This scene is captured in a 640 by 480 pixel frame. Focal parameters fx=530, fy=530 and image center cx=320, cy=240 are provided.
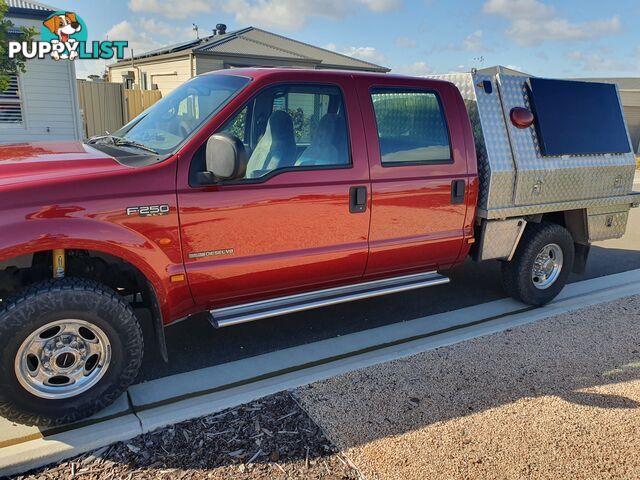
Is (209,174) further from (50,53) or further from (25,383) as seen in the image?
(50,53)

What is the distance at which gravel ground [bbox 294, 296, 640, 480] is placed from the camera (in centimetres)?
275

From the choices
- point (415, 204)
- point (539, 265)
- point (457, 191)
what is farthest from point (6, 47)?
point (539, 265)

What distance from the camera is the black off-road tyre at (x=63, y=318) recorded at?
2.75 metres

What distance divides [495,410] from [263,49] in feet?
57.2

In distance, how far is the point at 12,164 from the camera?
3039mm

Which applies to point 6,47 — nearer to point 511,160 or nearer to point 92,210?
point 92,210

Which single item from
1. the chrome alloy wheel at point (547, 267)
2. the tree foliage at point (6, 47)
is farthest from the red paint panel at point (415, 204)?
the tree foliage at point (6, 47)

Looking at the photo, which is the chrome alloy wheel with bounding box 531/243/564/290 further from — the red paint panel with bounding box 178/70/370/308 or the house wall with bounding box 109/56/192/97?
the house wall with bounding box 109/56/192/97

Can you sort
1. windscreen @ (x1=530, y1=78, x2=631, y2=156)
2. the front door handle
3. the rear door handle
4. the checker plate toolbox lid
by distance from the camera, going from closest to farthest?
the front door handle → the rear door handle → the checker plate toolbox lid → windscreen @ (x1=530, y1=78, x2=631, y2=156)

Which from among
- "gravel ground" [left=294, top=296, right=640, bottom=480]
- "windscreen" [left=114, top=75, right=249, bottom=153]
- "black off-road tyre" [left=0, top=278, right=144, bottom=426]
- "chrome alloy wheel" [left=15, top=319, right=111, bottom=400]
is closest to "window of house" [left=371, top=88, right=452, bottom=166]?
"windscreen" [left=114, top=75, right=249, bottom=153]

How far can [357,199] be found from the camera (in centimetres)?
376

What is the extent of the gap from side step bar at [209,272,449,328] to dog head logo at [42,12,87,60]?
10754mm

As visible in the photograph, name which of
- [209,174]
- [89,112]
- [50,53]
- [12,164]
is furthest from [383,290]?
[89,112]

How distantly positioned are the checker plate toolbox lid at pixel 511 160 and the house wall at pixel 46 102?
10.2m
